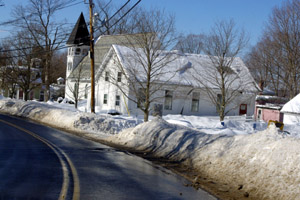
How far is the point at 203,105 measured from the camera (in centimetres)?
3894

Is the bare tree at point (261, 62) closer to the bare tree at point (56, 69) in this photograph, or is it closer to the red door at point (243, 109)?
the red door at point (243, 109)

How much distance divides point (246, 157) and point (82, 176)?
4590 mm

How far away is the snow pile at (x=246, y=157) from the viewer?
848 centimetres

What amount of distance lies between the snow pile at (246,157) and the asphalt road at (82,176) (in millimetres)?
1282

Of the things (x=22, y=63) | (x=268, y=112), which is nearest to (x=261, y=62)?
(x=268, y=112)

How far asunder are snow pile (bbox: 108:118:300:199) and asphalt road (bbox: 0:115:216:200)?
1.28m

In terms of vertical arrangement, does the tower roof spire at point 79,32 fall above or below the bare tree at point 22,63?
above

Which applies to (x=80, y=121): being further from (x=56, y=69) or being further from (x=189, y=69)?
(x=56, y=69)

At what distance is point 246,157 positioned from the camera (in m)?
10.3

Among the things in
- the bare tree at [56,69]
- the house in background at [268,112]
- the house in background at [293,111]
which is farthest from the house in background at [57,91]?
the house in background at [293,111]

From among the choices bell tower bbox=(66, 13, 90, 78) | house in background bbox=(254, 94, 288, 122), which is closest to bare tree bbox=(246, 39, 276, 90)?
house in background bbox=(254, 94, 288, 122)

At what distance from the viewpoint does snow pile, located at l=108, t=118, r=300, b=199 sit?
8.48 m

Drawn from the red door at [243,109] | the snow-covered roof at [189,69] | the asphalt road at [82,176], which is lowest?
the asphalt road at [82,176]

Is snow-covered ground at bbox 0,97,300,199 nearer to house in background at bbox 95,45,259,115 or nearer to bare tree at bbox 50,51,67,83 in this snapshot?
house in background at bbox 95,45,259,115
